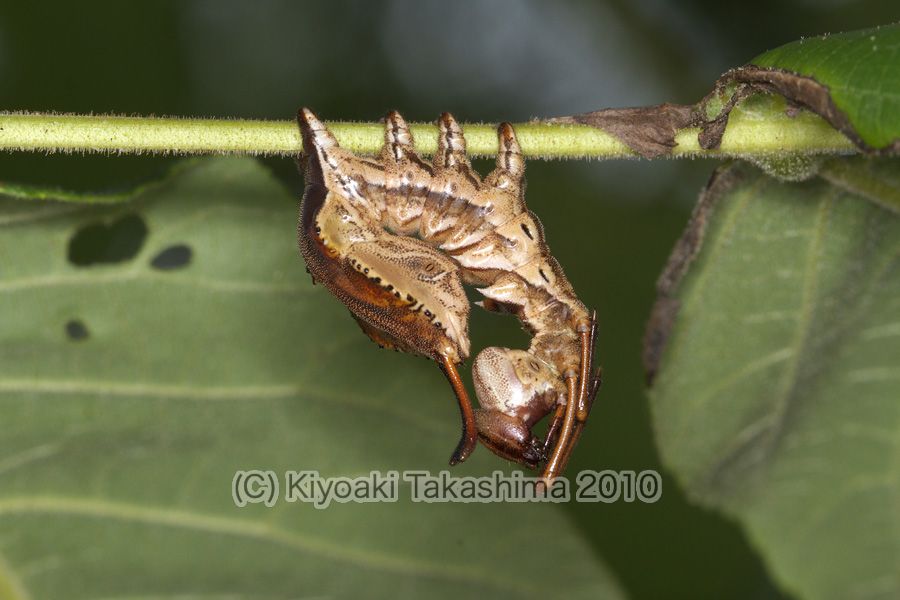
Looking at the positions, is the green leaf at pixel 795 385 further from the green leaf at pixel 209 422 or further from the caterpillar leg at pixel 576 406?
the green leaf at pixel 209 422

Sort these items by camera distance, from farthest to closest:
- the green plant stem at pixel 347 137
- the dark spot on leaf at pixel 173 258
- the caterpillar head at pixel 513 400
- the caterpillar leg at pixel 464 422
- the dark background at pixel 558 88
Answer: the dark background at pixel 558 88 < the dark spot on leaf at pixel 173 258 < the caterpillar head at pixel 513 400 < the caterpillar leg at pixel 464 422 < the green plant stem at pixel 347 137

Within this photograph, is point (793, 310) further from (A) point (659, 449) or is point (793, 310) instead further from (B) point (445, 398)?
(B) point (445, 398)

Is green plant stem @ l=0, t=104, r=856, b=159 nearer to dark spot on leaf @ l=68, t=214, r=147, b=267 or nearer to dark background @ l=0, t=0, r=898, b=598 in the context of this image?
dark spot on leaf @ l=68, t=214, r=147, b=267

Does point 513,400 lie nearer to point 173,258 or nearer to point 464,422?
point 464,422

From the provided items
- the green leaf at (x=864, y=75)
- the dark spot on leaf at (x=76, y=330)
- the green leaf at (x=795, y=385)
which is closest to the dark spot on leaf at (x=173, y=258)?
the dark spot on leaf at (x=76, y=330)

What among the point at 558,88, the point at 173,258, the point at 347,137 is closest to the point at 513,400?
the point at 347,137

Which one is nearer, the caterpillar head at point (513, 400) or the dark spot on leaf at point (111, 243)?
the caterpillar head at point (513, 400)

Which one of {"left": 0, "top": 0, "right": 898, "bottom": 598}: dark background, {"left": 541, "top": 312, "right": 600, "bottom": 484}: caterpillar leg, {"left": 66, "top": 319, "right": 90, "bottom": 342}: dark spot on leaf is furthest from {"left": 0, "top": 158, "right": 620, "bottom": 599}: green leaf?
{"left": 0, "top": 0, "right": 898, "bottom": 598}: dark background

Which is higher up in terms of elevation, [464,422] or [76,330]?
[76,330]
